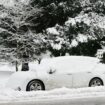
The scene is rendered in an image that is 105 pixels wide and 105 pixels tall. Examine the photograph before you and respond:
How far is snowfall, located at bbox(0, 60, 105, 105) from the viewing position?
34.4 ft

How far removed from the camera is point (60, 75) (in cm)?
1286

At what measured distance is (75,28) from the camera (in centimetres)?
1831

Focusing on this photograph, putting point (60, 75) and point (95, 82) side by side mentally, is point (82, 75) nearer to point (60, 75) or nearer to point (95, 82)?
point (95, 82)

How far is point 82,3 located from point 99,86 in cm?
735

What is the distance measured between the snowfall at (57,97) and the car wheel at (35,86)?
0.74 meters

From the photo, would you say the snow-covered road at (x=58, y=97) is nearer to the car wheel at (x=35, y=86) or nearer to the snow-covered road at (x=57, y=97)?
the snow-covered road at (x=57, y=97)

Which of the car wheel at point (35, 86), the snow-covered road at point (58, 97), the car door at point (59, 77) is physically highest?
the car door at point (59, 77)

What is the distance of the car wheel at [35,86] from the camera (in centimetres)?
1245

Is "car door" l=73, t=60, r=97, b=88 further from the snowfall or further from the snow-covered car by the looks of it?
the snowfall

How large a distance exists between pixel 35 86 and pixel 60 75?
1.12m

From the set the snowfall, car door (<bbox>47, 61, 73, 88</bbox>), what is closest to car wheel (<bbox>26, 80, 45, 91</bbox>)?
car door (<bbox>47, 61, 73, 88</bbox>)

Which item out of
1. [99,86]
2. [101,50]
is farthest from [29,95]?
[101,50]

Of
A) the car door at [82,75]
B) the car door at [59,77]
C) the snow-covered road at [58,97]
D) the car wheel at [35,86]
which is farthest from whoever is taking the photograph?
the car door at [82,75]

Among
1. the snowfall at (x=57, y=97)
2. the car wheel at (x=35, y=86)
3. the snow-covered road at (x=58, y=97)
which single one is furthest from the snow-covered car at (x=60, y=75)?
the snow-covered road at (x=58, y=97)
